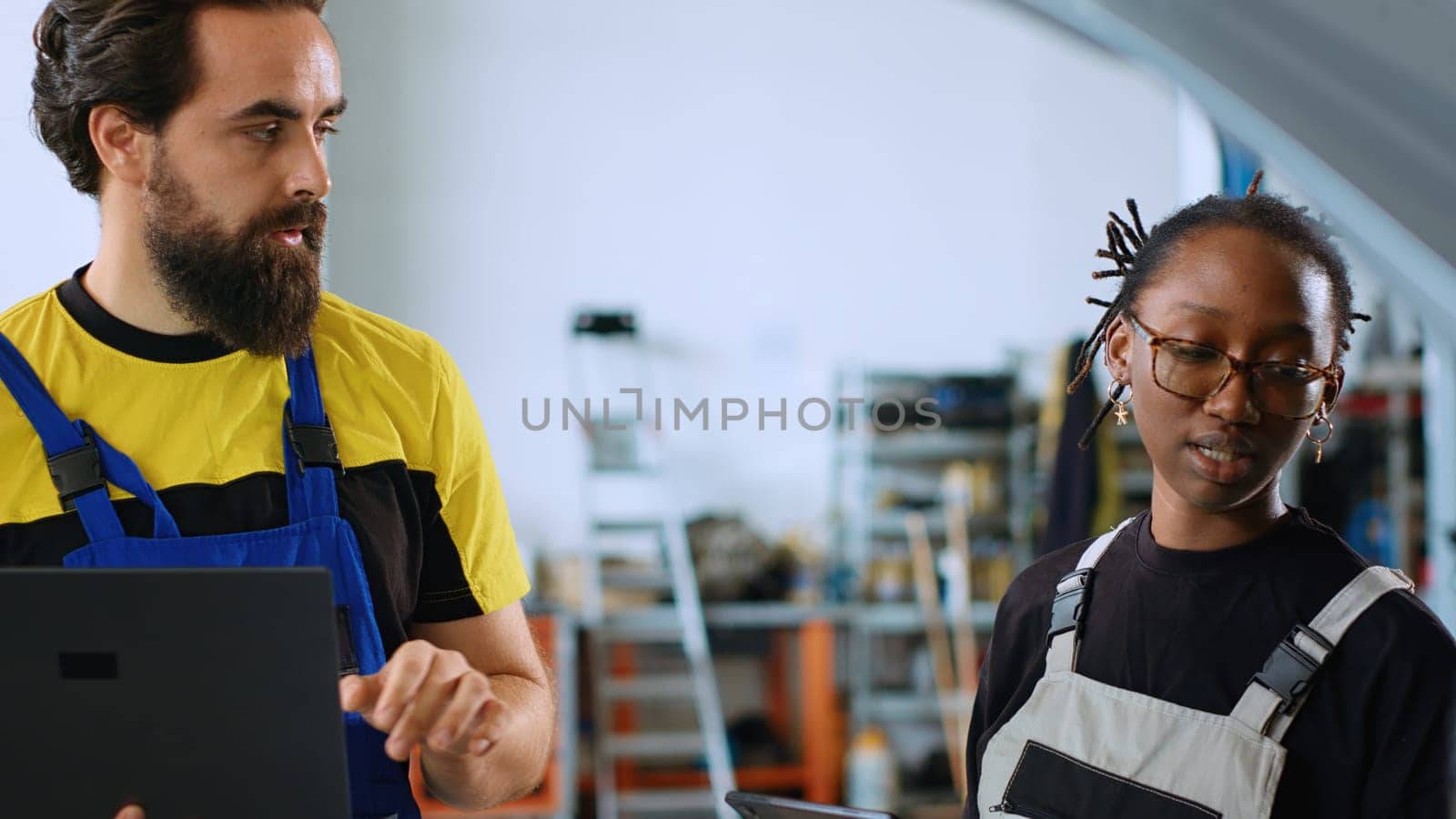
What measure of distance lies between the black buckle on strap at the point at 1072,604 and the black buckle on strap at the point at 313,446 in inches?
28.7

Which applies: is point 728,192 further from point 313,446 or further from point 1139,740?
point 1139,740

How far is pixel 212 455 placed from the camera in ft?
4.03

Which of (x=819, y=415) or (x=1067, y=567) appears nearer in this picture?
(x=1067, y=567)

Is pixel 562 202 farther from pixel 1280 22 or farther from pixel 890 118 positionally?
pixel 1280 22

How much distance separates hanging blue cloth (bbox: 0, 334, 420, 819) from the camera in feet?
3.75

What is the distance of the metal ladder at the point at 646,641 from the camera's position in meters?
5.14

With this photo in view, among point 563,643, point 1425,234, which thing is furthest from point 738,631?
point 1425,234

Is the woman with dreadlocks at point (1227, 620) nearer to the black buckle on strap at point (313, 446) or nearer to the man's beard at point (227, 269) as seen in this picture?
the black buckle on strap at point (313, 446)

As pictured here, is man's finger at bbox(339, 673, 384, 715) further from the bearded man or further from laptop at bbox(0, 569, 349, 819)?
the bearded man

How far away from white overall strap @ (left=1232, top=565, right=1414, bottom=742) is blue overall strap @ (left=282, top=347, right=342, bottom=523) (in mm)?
860

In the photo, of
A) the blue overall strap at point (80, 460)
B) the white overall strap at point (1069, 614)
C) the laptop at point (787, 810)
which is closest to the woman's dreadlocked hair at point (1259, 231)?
the white overall strap at point (1069, 614)

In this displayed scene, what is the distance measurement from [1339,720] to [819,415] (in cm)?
494

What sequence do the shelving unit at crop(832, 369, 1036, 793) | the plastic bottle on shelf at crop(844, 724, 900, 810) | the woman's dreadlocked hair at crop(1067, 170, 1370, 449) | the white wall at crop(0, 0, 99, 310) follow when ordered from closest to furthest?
the woman's dreadlocked hair at crop(1067, 170, 1370, 449), the white wall at crop(0, 0, 99, 310), the plastic bottle on shelf at crop(844, 724, 900, 810), the shelving unit at crop(832, 369, 1036, 793)

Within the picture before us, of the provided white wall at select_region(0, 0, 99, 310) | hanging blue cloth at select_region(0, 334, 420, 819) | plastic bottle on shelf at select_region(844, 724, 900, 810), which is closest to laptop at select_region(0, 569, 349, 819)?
hanging blue cloth at select_region(0, 334, 420, 819)
